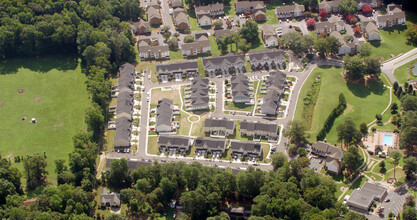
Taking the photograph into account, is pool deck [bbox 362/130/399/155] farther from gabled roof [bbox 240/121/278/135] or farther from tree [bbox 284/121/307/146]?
gabled roof [bbox 240/121/278/135]

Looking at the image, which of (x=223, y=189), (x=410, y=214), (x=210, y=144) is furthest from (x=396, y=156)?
(x=210, y=144)

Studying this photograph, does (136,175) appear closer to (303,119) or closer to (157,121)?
(157,121)

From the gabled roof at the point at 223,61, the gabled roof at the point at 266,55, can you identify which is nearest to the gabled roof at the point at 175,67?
the gabled roof at the point at 223,61

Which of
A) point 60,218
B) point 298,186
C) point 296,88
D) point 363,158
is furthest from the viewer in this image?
point 296,88

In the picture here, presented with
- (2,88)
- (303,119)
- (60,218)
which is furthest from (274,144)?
(2,88)

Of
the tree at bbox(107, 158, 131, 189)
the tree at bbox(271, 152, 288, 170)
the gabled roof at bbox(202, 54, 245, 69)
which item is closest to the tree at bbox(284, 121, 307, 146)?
the tree at bbox(271, 152, 288, 170)

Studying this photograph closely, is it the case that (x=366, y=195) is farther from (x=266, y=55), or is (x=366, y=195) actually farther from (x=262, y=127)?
(x=266, y=55)

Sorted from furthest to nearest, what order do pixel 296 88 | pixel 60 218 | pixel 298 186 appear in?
pixel 296 88, pixel 298 186, pixel 60 218

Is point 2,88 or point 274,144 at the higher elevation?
point 2,88
